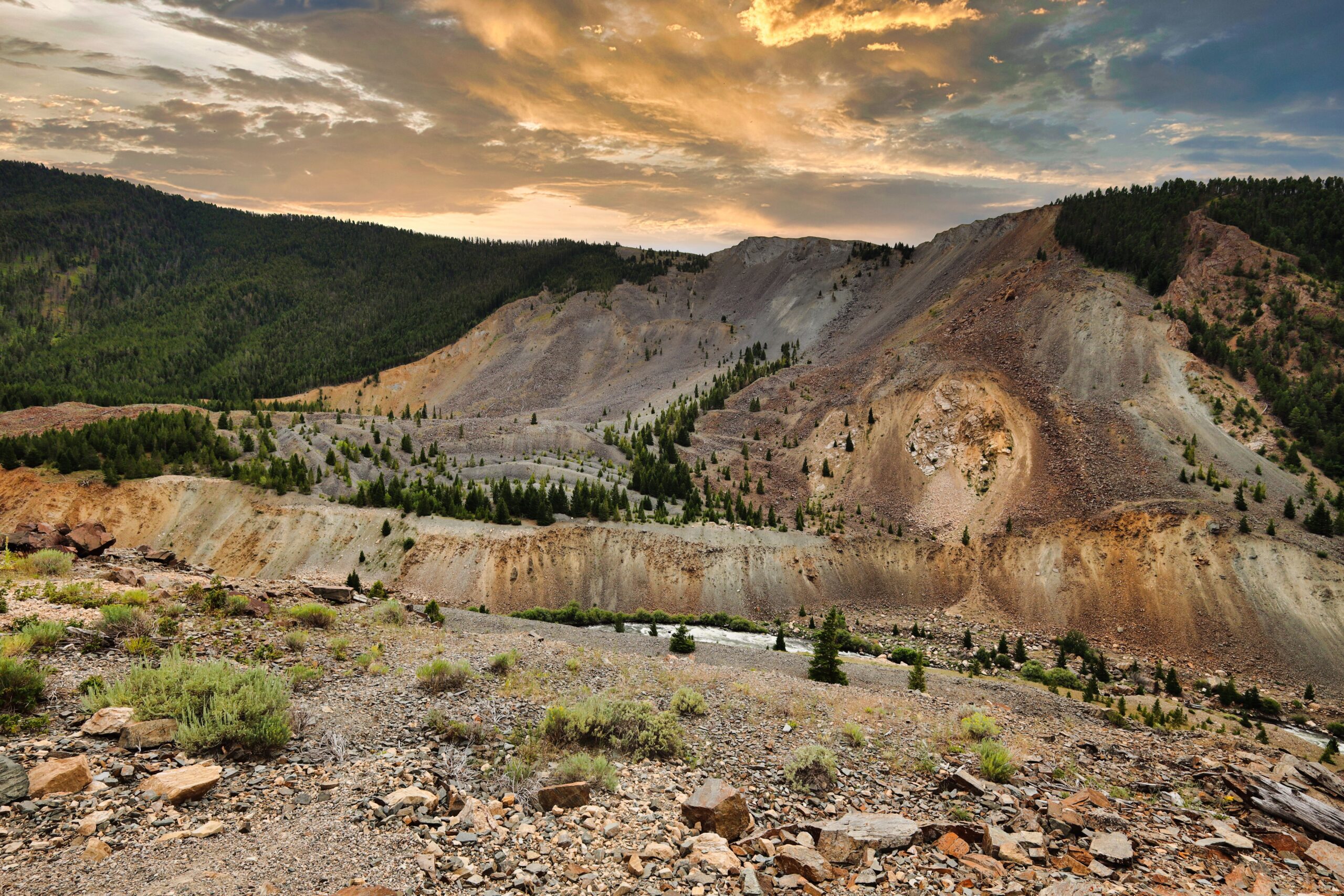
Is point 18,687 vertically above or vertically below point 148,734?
above

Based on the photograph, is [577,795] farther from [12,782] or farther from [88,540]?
[88,540]

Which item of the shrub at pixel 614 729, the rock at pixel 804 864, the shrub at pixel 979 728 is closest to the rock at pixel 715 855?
the rock at pixel 804 864

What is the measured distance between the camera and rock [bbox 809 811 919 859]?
37.3 feet

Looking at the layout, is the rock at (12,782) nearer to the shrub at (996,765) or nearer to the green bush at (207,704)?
the green bush at (207,704)

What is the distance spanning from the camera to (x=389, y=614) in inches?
958

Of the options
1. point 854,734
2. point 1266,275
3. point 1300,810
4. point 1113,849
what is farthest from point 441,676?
point 1266,275

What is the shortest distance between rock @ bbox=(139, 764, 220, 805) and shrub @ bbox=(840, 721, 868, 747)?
48.3 ft

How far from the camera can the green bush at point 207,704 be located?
11211mm

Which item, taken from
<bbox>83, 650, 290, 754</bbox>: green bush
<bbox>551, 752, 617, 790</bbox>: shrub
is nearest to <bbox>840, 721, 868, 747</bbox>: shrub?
<bbox>551, 752, 617, 790</bbox>: shrub

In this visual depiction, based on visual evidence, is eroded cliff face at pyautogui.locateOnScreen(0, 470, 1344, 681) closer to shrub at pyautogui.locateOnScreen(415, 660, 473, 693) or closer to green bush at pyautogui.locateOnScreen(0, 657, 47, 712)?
shrub at pyautogui.locateOnScreen(415, 660, 473, 693)

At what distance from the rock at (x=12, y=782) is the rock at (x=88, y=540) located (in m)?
24.1

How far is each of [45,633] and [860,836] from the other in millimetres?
18334

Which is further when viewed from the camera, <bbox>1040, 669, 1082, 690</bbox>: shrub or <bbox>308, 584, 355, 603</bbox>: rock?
<bbox>1040, 669, 1082, 690</bbox>: shrub

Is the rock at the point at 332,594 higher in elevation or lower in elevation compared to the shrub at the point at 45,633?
lower
